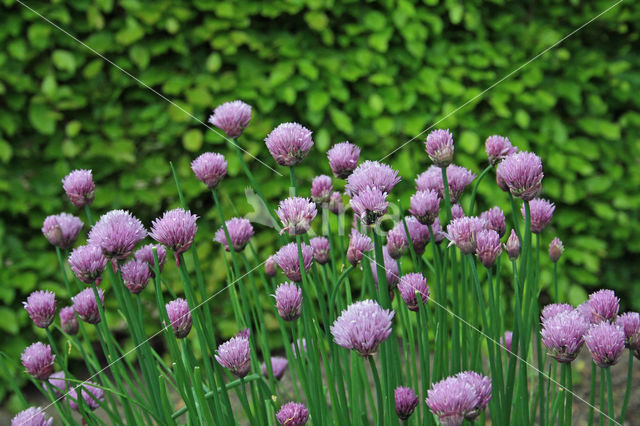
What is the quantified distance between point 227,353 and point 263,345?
1.24ft

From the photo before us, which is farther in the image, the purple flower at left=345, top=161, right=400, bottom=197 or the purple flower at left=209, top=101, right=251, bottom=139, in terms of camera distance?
the purple flower at left=209, top=101, right=251, bottom=139

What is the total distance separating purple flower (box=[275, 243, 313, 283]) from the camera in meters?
1.22

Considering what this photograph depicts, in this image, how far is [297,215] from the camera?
1152 mm

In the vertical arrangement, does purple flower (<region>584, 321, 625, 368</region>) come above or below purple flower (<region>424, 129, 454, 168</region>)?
below

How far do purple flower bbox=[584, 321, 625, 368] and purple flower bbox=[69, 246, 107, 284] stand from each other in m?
0.90

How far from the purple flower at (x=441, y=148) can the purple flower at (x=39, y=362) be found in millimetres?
922

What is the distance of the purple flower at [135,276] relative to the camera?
1236mm

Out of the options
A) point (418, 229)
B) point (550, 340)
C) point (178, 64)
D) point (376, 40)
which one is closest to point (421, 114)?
point (376, 40)

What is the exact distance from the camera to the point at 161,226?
3.62ft

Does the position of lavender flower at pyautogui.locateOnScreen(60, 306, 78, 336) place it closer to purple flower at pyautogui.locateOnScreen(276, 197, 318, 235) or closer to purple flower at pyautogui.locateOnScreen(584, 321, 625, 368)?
purple flower at pyautogui.locateOnScreen(276, 197, 318, 235)

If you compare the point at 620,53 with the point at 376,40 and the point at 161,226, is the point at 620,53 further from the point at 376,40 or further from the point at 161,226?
the point at 161,226

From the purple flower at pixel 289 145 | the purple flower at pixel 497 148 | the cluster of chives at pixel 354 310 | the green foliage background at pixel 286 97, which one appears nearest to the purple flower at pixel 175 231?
the cluster of chives at pixel 354 310

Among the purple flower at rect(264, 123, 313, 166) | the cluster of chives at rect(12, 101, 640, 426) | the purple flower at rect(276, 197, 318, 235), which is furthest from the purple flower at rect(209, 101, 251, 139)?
the purple flower at rect(276, 197, 318, 235)

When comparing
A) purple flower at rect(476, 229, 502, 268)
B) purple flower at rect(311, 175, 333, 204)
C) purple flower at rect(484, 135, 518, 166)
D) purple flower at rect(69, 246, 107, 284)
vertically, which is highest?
purple flower at rect(484, 135, 518, 166)
